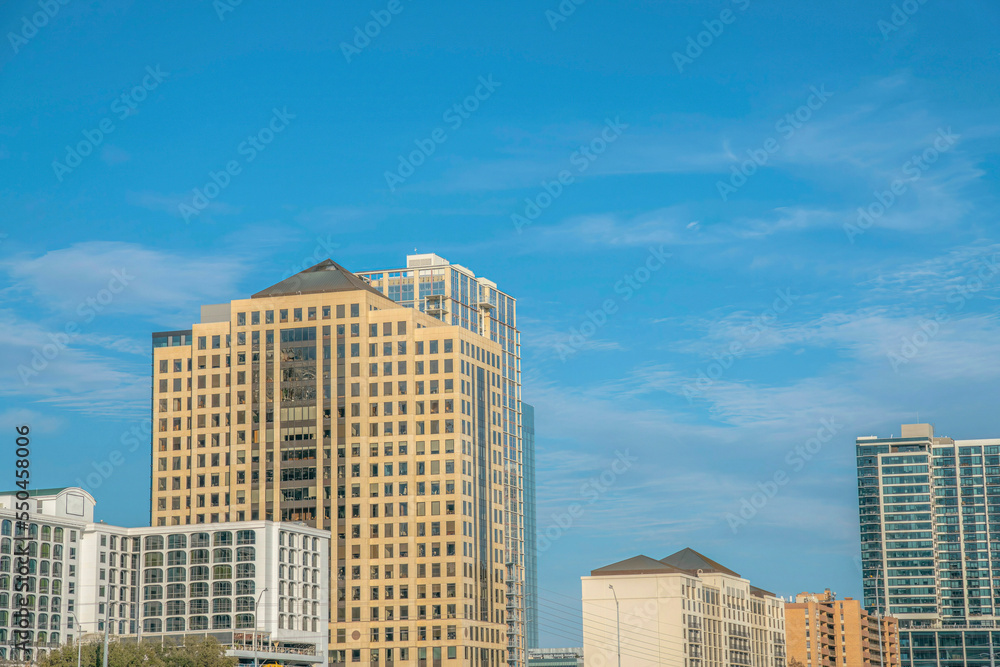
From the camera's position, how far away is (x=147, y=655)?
143750mm

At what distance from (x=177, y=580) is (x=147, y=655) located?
43757 millimetres

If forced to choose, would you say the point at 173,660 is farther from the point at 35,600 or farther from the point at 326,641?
the point at 326,641

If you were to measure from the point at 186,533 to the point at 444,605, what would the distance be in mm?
40927

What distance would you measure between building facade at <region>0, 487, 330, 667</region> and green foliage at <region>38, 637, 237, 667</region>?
24445mm

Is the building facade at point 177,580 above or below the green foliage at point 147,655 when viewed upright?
above

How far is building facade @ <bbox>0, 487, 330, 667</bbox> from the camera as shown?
17462cm

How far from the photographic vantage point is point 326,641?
7628 inches

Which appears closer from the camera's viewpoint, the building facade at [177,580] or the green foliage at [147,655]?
the green foliage at [147,655]

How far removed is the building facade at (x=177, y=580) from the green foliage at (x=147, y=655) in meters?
24.4

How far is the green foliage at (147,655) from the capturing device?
13688 cm

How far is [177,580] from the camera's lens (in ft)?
613

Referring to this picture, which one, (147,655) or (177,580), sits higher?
(177,580)

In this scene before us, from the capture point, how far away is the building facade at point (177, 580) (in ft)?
573

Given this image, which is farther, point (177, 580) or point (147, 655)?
point (177, 580)
